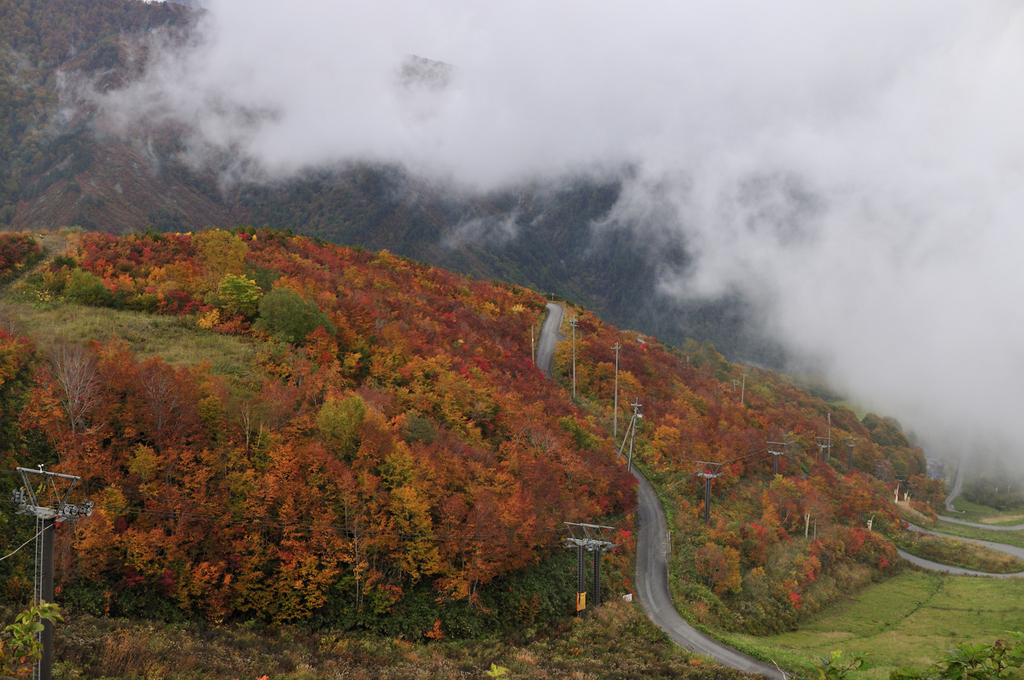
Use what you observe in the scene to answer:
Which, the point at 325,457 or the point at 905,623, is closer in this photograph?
the point at 325,457

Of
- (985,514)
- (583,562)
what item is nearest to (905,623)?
(583,562)

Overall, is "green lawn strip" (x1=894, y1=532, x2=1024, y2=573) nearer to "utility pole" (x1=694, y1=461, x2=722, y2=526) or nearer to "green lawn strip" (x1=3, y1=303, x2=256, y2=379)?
"utility pole" (x1=694, y1=461, x2=722, y2=526)

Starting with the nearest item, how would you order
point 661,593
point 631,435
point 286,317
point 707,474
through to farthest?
point 661,593
point 286,317
point 707,474
point 631,435

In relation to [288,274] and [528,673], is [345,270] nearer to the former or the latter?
[288,274]

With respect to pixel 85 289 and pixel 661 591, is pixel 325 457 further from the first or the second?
pixel 661 591

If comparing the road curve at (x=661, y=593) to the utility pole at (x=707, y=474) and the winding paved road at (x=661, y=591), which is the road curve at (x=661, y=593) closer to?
the winding paved road at (x=661, y=591)

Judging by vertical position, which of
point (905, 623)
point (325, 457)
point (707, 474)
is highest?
point (325, 457)
